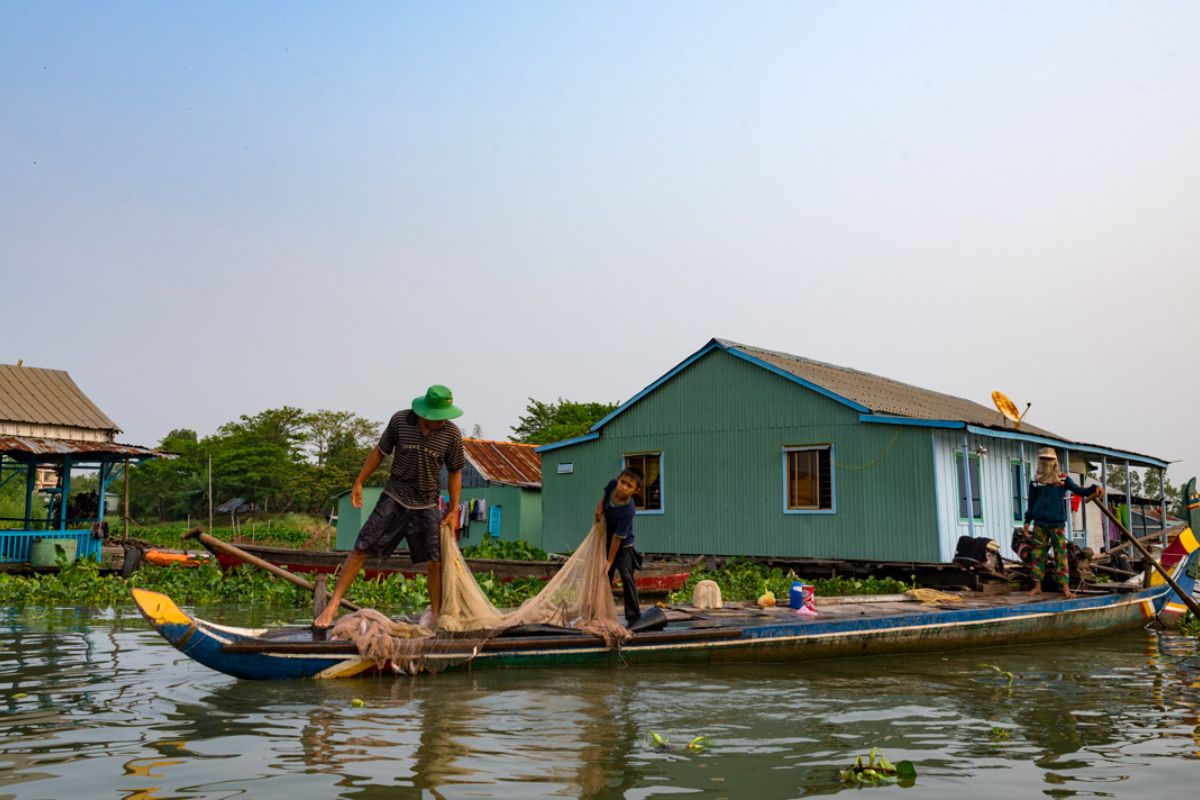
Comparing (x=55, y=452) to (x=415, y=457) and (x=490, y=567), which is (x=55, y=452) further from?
(x=415, y=457)

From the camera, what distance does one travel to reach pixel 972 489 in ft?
56.4

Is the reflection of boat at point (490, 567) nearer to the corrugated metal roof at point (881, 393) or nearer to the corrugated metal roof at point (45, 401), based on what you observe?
the corrugated metal roof at point (881, 393)

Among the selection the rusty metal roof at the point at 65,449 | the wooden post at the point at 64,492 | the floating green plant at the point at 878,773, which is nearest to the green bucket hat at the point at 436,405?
the floating green plant at the point at 878,773

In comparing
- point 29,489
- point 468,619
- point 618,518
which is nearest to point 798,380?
point 618,518

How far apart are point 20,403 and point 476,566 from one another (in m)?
13.1

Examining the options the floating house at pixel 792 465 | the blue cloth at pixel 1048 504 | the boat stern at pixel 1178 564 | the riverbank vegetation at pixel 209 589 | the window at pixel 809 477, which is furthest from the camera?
the window at pixel 809 477

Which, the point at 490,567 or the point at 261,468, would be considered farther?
the point at 261,468

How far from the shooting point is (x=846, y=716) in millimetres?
6680

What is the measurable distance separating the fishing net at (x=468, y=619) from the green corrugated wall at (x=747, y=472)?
30.4ft

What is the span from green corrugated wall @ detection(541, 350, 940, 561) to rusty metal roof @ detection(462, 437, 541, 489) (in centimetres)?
658

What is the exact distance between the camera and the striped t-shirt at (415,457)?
25.2ft

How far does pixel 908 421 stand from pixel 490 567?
7450 millimetres

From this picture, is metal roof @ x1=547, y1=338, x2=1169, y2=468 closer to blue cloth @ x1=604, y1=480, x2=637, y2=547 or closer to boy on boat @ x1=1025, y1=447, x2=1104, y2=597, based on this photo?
boy on boat @ x1=1025, y1=447, x2=1104, y2=597

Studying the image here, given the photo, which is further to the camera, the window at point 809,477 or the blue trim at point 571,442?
the blue trim at point 571,442
